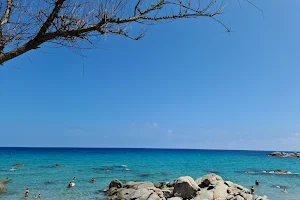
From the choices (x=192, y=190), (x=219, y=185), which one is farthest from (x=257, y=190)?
(x=192, y=190)

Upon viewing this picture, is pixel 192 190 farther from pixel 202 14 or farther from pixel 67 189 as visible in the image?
pixel 202 14

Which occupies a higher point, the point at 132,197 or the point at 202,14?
A: the point at 202,14

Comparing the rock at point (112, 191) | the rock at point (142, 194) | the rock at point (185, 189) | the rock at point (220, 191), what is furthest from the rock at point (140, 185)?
the rock at point (220, 191)

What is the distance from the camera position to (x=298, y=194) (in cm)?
2672

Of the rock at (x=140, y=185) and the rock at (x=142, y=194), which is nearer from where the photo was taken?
the rock at (x=142, y=194)

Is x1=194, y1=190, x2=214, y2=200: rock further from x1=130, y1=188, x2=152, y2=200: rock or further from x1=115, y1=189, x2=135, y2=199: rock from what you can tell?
x1=115, y1=189, x2=135, y2=199: rock

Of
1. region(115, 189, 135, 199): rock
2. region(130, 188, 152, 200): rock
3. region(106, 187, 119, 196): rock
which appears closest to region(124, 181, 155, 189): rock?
region(115, 189, 135, 199): rock

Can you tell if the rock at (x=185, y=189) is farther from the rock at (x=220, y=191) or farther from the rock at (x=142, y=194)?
the rock at (x=142, y=194)

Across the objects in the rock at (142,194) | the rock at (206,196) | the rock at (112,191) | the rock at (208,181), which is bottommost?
the rock at (112,191)

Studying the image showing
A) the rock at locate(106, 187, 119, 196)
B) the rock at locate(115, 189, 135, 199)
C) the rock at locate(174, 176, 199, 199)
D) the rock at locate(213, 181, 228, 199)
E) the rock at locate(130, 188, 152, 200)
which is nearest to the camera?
the rock at locate(213, 181, 228, 199)

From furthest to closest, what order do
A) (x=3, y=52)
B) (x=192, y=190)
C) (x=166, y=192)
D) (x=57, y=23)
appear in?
(x=166, y=192) → (x=192, y=190) → (x=57, y=23) → (x=3, y=52)

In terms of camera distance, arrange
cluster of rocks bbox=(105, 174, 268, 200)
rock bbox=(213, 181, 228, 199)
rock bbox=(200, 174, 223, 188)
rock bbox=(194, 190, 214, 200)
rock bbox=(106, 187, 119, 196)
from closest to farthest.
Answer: rock bbox=(194, 190, 214, 200) < rock bbox=(213, 181, 228, 199) < cluster of rocks bbox=(105, 174, 268, 200) < rock bbox=(200, 174, 223, 188) < rock bbox=(106, 187, 119, 196)

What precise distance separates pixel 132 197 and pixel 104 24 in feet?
63.8

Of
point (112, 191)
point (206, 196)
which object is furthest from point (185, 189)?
point (112, 191)
